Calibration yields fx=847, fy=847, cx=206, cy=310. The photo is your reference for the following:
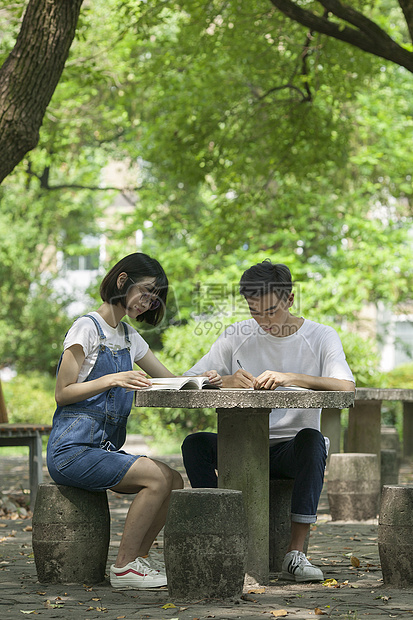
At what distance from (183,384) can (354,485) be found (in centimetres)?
340

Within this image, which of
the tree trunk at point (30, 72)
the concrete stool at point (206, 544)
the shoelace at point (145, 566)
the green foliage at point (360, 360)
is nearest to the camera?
the concrete stool at point (206, 544)

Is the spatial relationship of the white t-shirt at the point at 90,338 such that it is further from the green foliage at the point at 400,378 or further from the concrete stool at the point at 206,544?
the green foliage at the point at 400,378

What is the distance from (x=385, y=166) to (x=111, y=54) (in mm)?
6049

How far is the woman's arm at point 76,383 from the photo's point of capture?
13.5ft

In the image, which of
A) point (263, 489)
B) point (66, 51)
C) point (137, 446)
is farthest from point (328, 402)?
point (137, 446)

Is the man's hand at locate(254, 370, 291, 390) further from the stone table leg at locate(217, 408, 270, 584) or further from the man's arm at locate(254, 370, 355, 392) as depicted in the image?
the stone table leg at locate(217, 408, 270, 584)

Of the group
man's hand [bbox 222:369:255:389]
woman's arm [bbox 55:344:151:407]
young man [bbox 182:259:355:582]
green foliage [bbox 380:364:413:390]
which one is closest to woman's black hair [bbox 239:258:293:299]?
young man [bbox 182:259:355:582]

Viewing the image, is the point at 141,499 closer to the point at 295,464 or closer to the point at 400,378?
the point at 295,464

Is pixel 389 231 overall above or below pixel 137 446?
above

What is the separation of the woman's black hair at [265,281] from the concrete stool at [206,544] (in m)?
1.25

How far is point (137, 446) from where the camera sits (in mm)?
15336

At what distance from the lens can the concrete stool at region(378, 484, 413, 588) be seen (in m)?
4.21

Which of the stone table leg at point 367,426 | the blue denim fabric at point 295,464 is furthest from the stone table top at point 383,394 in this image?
the blue denim fabric at point 295,464

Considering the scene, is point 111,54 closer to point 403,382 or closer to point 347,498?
point 403,382
